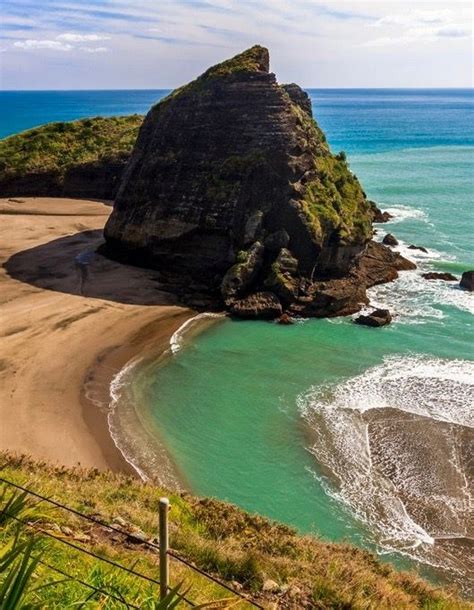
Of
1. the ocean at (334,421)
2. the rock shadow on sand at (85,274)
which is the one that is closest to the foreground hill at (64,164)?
the rock shadow on sand at (85,274)

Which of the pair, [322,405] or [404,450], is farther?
[322,405]

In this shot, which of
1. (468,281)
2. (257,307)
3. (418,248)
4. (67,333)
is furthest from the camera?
(418,248)

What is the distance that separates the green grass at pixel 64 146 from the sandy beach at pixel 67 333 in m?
19.5

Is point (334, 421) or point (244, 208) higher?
point (244, 208)

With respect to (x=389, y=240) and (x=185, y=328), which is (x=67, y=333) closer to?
(x=185, y=328)

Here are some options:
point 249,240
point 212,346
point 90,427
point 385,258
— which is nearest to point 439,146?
point 385,258

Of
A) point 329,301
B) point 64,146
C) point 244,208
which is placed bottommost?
point 329,301

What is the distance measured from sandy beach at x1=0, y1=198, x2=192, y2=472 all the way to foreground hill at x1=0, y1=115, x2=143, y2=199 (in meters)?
17.2

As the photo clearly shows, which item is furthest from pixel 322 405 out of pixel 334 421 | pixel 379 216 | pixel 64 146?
pixel 64 146

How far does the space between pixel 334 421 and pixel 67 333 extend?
15960 millimetres

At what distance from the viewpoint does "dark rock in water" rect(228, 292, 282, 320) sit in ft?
117

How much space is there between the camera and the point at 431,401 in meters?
26.0

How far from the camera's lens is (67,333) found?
3192cm

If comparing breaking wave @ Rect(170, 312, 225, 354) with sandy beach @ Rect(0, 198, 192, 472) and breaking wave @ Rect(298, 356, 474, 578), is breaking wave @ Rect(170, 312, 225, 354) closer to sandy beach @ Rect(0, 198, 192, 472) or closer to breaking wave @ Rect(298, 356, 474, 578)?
sandy beach @ Rect(0, 198, 192, 472)
